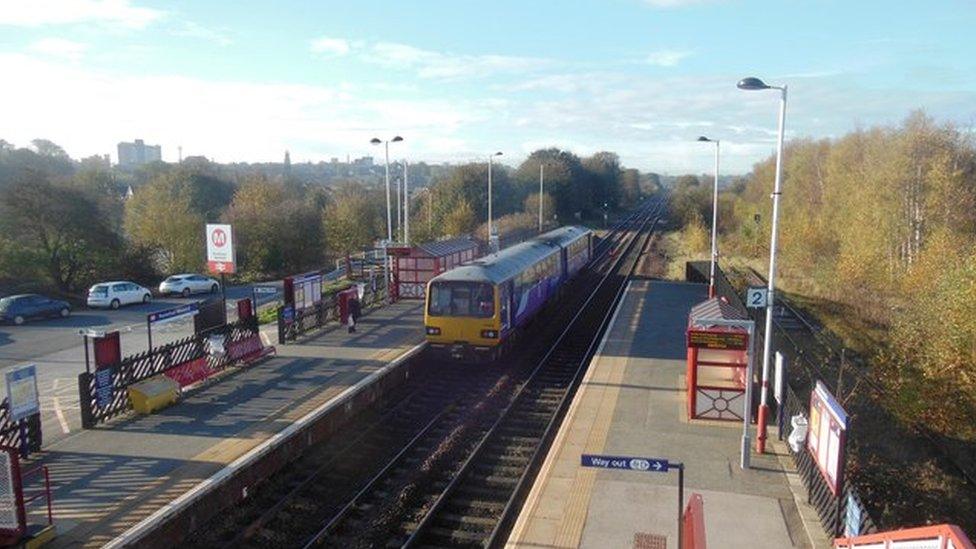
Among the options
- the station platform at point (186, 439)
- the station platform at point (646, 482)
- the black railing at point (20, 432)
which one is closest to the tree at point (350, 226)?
the station platform at point (186, 439)

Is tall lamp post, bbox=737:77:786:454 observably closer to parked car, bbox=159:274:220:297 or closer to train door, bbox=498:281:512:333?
train door, bbox=498:281:512:333

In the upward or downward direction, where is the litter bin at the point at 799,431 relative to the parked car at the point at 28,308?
upward

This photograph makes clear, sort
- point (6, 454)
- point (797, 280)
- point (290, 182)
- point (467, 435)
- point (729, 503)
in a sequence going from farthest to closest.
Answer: point (290, 182)
point (797, 280)
point (467, 435)
point (729, 503)
point (6, 454)

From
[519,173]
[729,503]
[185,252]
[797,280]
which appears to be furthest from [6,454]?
[519,173]

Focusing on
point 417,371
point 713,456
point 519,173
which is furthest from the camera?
point 519,173

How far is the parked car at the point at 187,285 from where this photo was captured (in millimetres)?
33906

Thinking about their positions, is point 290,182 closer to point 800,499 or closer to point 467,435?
point 467,435

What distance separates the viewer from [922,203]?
31156 mm

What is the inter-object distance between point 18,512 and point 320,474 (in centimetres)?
460

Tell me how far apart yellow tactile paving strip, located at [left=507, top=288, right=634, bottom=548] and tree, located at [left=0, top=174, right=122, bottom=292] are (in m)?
27.3

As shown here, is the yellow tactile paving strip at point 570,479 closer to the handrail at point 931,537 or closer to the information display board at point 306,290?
the handrail at point 931,537

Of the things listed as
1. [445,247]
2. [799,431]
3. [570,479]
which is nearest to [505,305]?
[570,479]

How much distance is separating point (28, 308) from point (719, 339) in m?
25.2

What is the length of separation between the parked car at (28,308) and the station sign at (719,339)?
24.5 meters
